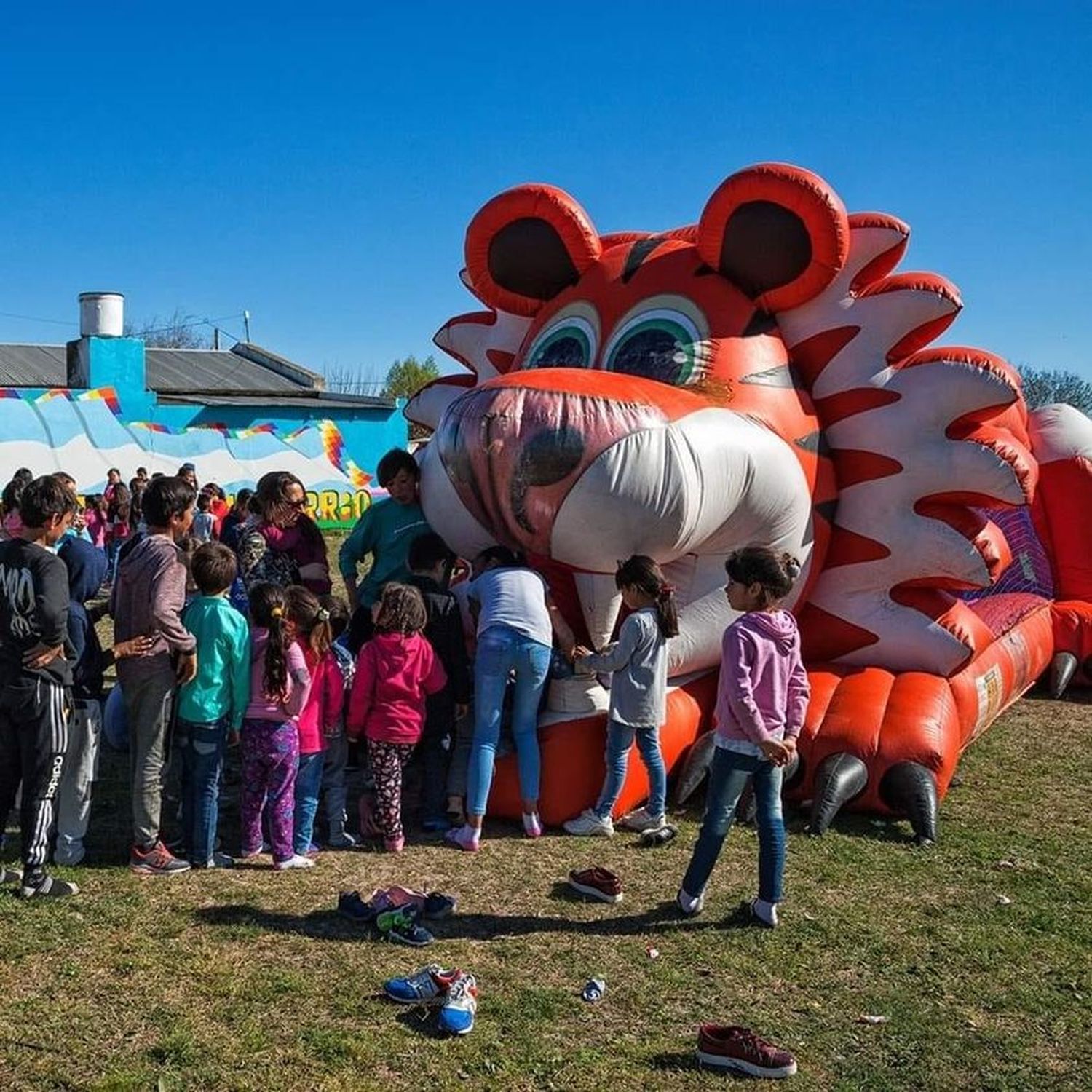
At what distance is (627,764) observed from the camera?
16.6 ft

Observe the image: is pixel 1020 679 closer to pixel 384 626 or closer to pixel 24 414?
pixel 384 626

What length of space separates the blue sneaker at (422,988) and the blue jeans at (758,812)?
106 cm

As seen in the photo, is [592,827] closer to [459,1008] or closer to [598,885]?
[598,885]

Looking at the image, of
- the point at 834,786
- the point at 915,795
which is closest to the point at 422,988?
the point at 834,786

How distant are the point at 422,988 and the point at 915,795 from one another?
8.35 ft

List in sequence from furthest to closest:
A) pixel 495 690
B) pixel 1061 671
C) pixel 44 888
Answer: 1. pixel 1061 671
2. pixel 495 690
3. pixel 44 888

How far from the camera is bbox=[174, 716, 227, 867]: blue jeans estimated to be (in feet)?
15.0

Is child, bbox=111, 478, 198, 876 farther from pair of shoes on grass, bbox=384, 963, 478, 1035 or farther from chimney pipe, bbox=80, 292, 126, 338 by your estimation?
chimney pipe, bbox=80, 292, 126, 338

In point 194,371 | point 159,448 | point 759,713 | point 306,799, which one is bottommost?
point 306,799

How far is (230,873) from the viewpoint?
180 inches

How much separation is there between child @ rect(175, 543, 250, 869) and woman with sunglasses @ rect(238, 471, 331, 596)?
96 centimetres

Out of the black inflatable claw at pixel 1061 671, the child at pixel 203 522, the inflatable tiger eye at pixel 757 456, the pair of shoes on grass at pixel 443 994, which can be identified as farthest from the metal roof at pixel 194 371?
the pair of shoes on grass at pixel 443 994

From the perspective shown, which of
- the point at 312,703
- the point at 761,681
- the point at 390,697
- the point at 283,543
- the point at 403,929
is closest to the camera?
the point at 403,929

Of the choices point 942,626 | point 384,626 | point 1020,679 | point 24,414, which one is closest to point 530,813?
point 384,626
